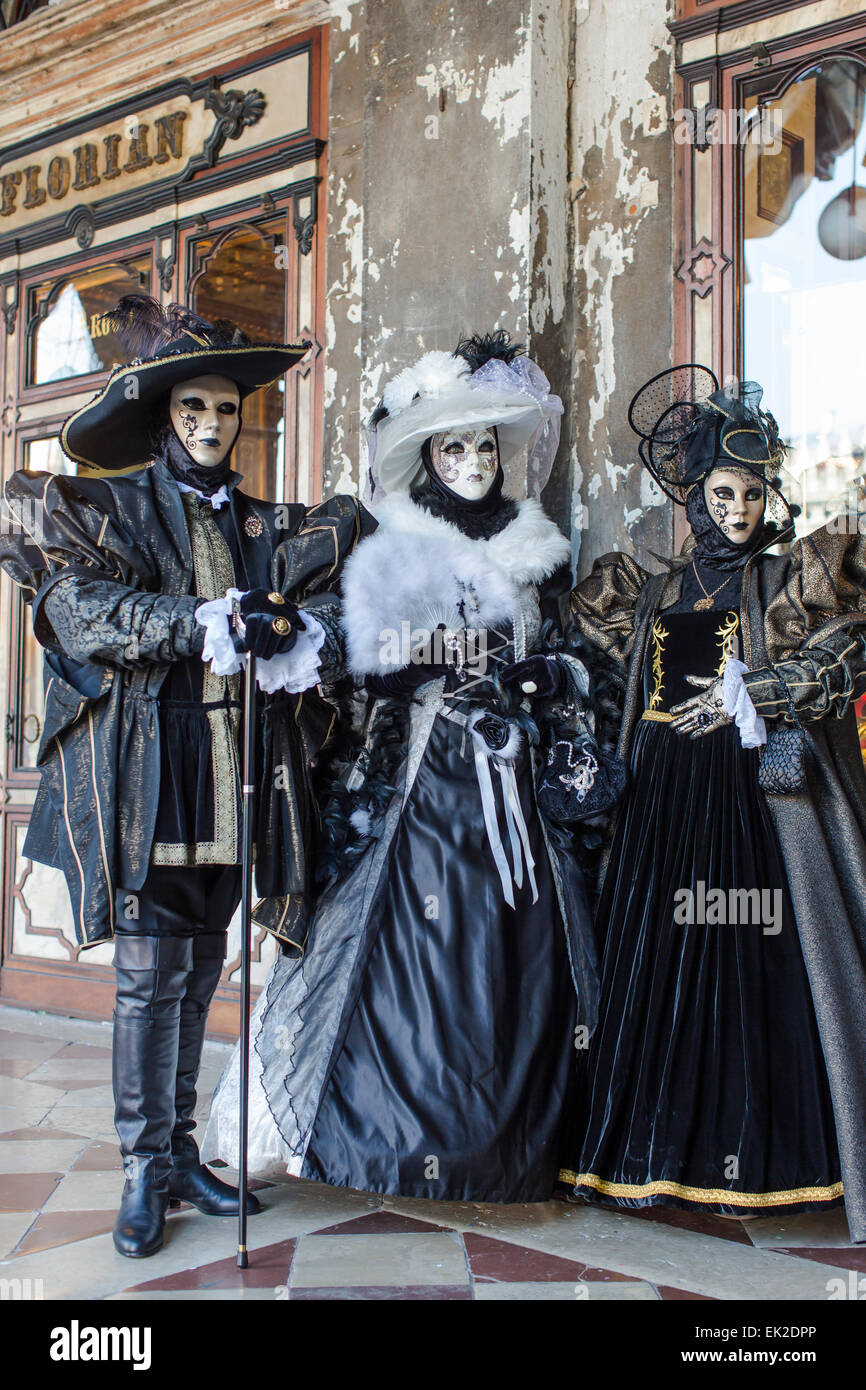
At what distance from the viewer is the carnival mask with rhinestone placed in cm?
303

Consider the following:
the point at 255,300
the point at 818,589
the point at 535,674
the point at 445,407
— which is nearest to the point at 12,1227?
the point at 535,674

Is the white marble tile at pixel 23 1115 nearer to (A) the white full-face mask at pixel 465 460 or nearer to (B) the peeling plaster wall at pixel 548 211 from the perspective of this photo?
(A) the white full-face mask at pixel 465 460

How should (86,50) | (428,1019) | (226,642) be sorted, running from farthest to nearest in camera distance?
(86,50)
(428,1019)
(226,642)

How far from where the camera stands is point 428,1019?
283 centimetres

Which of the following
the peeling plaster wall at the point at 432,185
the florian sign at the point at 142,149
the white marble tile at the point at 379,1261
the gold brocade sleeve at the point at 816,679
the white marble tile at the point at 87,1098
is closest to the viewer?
the white marble tile at the point at 379,1261

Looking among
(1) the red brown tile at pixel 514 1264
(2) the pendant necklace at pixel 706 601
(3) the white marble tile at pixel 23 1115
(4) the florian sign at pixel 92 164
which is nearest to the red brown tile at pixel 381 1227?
(1) the red brown tile at pixel 514 1264

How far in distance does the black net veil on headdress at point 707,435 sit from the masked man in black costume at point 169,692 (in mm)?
816

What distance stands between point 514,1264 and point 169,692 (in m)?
1.42

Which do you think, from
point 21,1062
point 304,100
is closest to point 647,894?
point 21,1062

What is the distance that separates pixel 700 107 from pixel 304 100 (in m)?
1.68

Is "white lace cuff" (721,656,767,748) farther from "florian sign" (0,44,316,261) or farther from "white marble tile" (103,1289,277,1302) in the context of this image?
"florian sign" (0,44,316,261)

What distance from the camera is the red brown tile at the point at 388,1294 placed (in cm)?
238

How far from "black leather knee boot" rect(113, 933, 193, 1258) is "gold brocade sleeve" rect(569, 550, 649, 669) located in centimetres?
131

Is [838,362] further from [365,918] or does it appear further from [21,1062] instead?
[21,1062]
